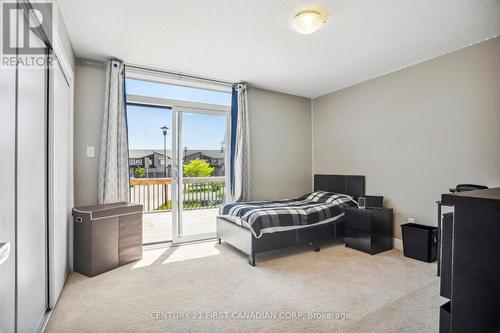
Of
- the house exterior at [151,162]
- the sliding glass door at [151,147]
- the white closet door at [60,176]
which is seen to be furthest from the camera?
the house exterior at [151,162]

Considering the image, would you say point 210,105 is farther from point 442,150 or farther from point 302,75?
point 442,150

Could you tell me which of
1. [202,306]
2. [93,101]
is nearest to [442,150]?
[202,306]

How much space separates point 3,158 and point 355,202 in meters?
3.86

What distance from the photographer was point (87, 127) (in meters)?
3.12

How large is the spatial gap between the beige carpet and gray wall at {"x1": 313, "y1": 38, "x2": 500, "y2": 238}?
99 cm

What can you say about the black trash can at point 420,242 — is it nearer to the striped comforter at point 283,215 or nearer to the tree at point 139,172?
the striped comforter at point 283,215

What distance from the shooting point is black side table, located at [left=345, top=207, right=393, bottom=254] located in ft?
10.6

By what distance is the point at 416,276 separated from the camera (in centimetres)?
256

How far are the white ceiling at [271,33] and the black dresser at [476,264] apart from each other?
190cm

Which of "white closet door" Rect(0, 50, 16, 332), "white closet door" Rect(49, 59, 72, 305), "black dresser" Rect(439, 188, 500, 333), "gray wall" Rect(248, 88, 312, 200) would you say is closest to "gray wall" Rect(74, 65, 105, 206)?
"white closet door" Rect(49, 59, 72, 305)

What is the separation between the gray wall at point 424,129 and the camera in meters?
2.70

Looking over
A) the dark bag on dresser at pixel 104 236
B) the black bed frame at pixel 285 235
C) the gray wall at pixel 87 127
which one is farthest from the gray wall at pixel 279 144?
the gray wall at pixel 87 127
